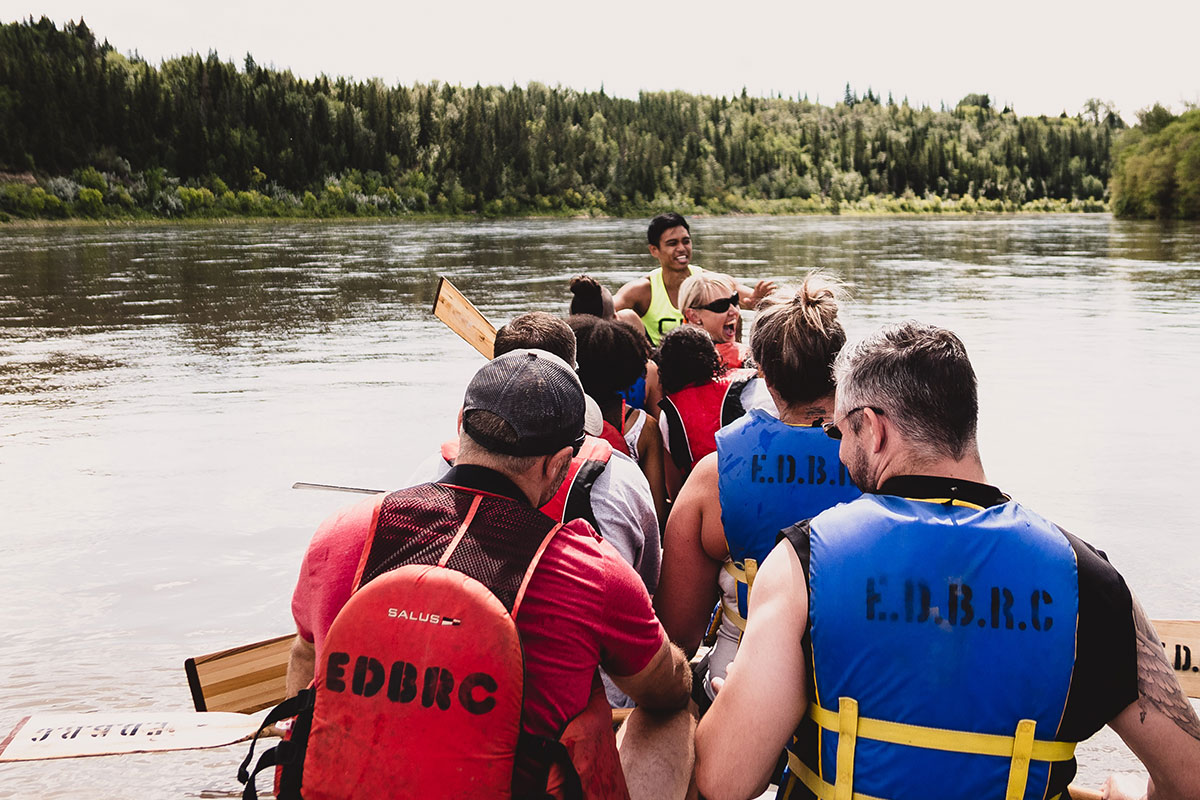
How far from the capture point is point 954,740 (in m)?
1.78

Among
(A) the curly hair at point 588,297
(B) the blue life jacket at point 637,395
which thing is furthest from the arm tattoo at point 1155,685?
(A) the curly hair at point 588,297

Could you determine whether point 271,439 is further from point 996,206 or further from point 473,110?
point 996,206

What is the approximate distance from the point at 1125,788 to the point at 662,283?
5537mm

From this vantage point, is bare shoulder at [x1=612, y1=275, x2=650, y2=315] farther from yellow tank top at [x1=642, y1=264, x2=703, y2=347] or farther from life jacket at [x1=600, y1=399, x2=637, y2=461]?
life jacket at [x1=600, y1=399, x2=637, y2=461]

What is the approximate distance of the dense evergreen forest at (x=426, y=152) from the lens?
319 ft

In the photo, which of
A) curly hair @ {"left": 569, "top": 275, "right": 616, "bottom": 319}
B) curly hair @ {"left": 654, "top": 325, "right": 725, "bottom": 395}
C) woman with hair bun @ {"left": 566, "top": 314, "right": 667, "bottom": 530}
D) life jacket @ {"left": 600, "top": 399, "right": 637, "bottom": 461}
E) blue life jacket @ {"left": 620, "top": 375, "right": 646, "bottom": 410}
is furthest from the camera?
curly hair @ {"left": 569, "top": 275, "right": 616, "bottom": 319}

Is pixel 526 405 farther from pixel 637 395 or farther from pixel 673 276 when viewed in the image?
pixel 673 276

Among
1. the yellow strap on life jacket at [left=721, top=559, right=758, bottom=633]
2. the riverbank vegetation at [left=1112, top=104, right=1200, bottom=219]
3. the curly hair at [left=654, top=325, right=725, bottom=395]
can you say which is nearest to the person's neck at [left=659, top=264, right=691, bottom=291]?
the curly hair at [left=654, top=325, right=725, bottom=395]

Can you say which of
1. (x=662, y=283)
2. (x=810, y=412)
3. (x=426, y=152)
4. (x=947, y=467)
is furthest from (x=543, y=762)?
(x=426, y=152)

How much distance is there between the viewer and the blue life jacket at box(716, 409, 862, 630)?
2.79 meters

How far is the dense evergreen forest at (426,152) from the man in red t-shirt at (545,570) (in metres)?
90.4

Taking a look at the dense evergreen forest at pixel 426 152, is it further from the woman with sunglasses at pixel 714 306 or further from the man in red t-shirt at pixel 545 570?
the man in red t-shirt at pixel 545 570

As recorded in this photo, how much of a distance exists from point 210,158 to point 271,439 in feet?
343

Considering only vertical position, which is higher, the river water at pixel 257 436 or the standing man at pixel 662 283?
the standing man at pixel 662 283
